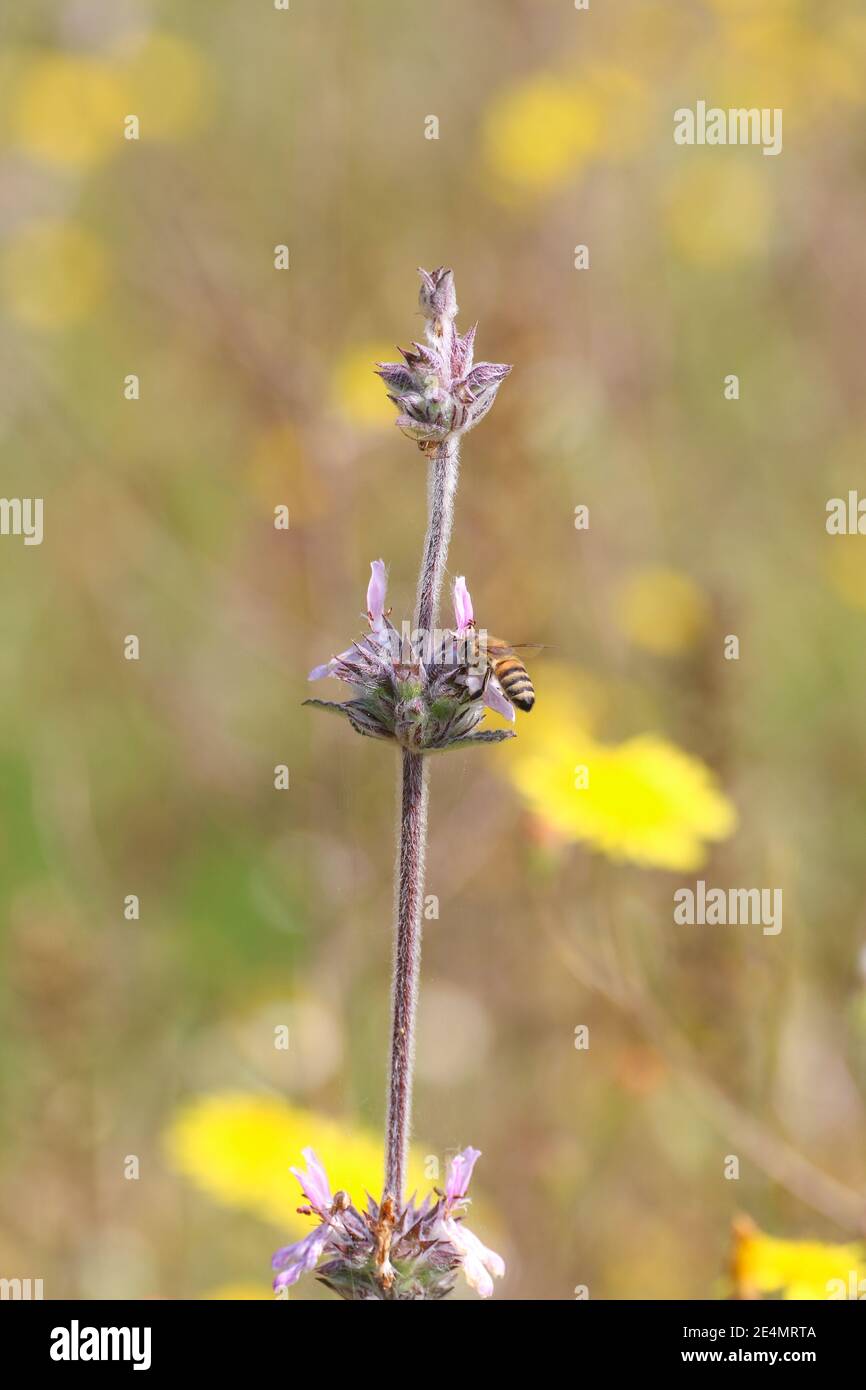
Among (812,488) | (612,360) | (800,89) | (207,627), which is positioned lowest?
(207,627)

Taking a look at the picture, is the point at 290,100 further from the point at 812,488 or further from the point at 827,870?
the point at 827,870

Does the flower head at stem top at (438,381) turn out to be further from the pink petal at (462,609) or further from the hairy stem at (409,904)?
the pink petal at (462,609)

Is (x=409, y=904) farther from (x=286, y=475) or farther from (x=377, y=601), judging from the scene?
(x=286, y=475)

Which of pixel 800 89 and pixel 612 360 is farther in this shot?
pixel 800 89

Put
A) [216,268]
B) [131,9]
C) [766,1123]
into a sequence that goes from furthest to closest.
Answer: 1. [131,9]
2. [216,268]
3. [766,1123]

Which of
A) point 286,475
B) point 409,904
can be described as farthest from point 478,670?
point 286,475

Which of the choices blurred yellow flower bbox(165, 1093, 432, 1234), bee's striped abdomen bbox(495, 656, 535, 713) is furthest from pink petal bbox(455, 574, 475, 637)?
blurred yellow flower bbox(165, 1093, 432, 1234)

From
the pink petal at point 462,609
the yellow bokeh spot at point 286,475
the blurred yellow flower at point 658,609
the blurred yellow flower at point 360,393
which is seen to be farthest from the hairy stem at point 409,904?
the blurred yellow flower at point 658,609

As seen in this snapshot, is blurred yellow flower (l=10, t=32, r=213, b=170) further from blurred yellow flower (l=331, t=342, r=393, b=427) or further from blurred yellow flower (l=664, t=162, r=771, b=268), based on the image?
blurred yellow flower (l=664, t=162, r=771, b=268)

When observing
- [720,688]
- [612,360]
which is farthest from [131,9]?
[720,688]
